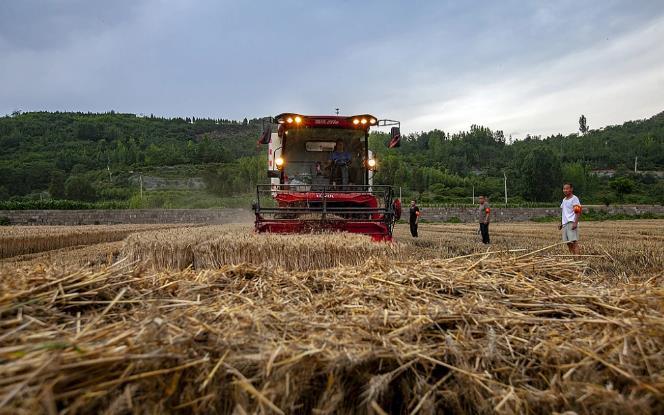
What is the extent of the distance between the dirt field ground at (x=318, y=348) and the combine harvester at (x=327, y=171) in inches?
229

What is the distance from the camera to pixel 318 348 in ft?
5.77

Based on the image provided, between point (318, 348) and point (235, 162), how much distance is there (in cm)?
9021

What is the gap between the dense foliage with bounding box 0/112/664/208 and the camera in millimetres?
61031

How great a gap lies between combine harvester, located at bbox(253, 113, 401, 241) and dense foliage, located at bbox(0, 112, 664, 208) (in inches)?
889

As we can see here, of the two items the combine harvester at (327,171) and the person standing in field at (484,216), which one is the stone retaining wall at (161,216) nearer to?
the person standing in field at (484,216)

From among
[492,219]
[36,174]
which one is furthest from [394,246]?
[36,174]

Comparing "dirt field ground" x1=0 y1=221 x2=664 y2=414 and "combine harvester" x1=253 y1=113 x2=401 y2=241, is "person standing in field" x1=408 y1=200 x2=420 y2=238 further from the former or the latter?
"dirt field ground" x1=0 y1=221 x2=664 y2=414

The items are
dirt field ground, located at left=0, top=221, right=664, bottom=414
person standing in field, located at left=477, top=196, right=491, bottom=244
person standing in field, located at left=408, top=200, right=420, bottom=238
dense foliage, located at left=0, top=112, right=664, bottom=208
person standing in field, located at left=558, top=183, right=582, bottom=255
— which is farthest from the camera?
dense foliage, located at left=0, top=112, right=664, bottom=208

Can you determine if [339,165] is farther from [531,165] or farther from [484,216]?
[531,165]

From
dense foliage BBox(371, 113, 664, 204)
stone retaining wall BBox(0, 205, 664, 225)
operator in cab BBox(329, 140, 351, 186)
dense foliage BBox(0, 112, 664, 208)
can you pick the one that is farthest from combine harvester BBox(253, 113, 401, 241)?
dense foliage BBox(0, 112, 664, 208)

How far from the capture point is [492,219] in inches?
1404

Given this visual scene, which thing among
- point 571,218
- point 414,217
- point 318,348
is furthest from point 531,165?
point 318,348

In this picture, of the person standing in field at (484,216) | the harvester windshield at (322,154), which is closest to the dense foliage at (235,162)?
the person standing in field at (484,216)

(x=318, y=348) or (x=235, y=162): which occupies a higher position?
(x=235, y=162)
